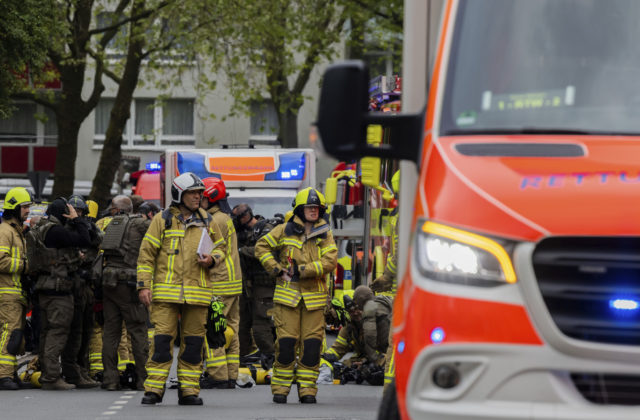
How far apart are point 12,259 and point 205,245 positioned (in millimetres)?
2574

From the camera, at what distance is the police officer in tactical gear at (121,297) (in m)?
13.4

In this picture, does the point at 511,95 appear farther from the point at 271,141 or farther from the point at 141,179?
the point at 271,141

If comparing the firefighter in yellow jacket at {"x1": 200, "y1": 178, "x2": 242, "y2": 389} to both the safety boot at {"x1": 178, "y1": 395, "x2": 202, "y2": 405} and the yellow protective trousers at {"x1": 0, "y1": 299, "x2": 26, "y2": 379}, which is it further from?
the yellow protective trousers at {"x1": 0, "y1": 299, "x2": 26, "y2": 379}

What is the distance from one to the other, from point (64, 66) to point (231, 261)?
1692cm

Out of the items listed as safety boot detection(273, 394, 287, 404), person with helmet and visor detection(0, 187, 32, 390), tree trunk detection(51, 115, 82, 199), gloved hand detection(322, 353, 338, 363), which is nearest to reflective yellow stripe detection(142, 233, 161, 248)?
safety boot detection(273, 394, 287, 404)

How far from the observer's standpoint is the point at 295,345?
12.3 m

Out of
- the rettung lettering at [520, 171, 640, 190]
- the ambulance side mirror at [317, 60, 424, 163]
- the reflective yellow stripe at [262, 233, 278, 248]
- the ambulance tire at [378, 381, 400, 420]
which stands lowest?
the ambulance tire at [378, 381, 400, 420]

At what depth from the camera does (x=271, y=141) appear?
4784 cm

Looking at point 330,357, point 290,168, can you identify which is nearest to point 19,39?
point 290,168

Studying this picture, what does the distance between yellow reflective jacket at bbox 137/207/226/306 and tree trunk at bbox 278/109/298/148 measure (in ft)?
85.5

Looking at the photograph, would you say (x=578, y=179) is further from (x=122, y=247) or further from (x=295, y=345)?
(x=122, y=247)

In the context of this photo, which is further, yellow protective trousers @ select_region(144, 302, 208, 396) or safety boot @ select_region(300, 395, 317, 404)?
safety boot @ select_region(300, 395, 317, 404)

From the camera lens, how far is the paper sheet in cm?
1165

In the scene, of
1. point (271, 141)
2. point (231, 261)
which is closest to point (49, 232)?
point (231, 261)
